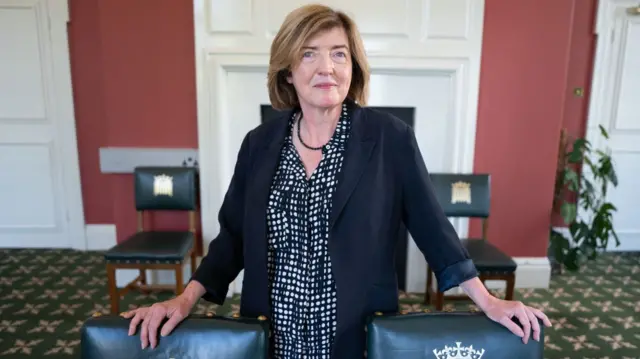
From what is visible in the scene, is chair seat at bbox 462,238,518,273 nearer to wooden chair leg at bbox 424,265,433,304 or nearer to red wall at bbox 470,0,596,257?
wooden chair leg at bbox 424,265,433,304

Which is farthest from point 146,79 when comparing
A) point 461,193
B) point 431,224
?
point 431,224

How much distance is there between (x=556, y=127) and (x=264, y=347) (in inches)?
110

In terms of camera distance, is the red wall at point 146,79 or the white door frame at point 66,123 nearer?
the red wall at point 146,79

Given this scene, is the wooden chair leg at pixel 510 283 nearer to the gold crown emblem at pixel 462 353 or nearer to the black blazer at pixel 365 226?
the black blazer at pixel 365 226

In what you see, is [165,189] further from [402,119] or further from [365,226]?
[365,226]

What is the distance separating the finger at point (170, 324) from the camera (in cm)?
98

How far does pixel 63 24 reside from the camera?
369 cm

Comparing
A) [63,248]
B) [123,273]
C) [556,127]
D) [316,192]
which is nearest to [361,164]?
[316,192]

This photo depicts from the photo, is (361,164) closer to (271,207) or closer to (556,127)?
(271,207)

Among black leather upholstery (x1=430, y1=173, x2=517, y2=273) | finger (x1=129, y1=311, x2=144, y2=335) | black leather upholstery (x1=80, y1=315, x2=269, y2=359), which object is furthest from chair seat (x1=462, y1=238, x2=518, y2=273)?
finger (x1=129, y1=311, x2=144, y2=335)

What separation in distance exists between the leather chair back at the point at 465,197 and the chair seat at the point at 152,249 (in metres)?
1.54

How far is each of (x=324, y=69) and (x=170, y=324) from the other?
65 cm

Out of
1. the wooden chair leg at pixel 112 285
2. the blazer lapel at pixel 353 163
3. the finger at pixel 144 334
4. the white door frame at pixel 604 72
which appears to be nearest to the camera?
the finger at pixel 144 334

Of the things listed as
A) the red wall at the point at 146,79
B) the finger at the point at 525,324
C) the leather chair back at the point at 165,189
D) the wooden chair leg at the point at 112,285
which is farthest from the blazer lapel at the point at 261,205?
the red wall at the point at 146,79
